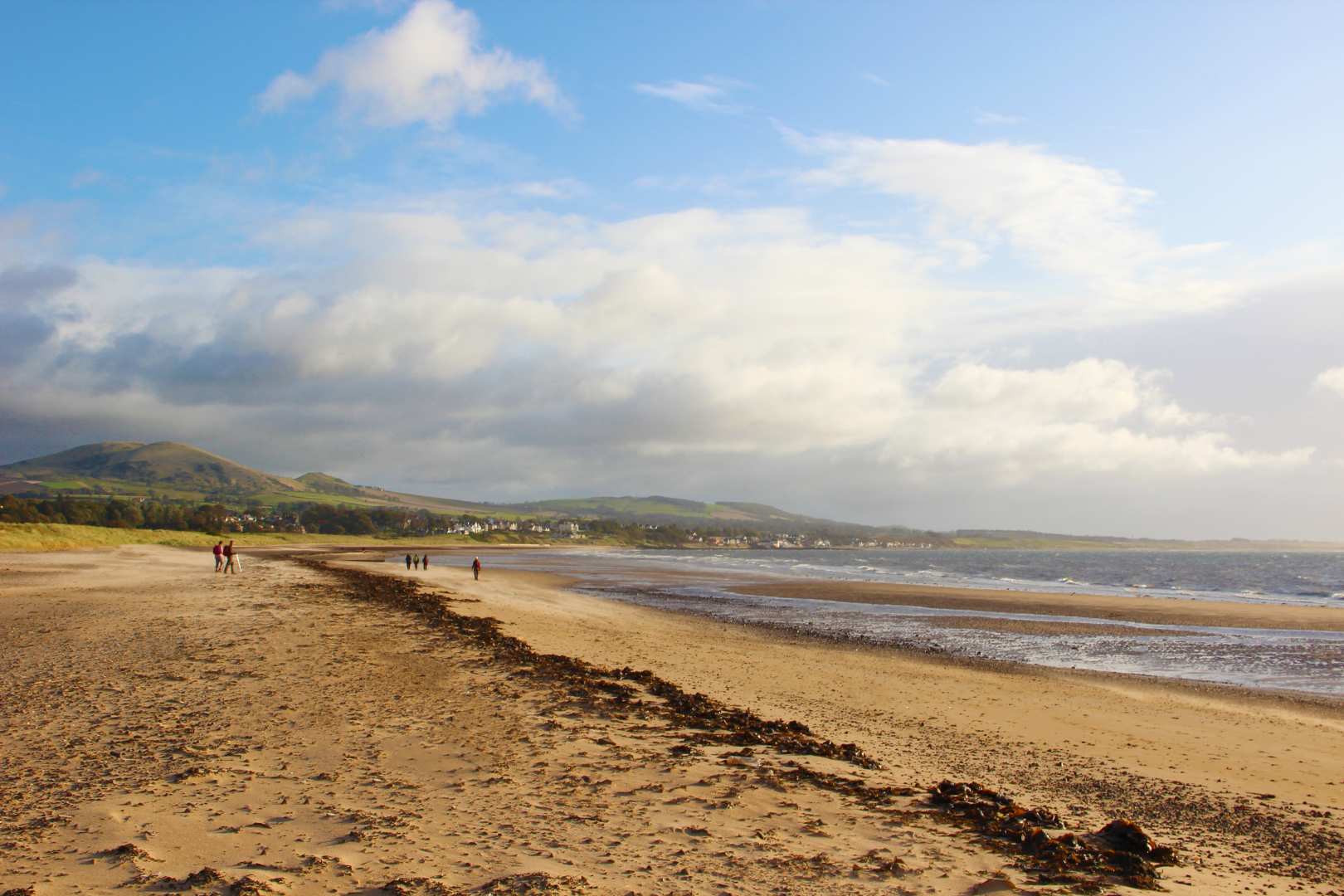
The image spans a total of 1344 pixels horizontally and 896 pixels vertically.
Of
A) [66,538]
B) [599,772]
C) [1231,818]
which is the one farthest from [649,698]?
[66,538]

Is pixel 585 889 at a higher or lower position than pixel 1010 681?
higher

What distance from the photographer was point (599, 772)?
347 inches

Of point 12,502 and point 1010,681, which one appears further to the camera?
point 12,502

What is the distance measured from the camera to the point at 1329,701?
56.1ft

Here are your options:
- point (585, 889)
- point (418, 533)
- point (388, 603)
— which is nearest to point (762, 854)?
point (585, 889)

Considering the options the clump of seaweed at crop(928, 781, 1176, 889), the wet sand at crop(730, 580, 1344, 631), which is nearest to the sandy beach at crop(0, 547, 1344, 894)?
the clump of seaweed at crop(928, 781, 1176, 889)

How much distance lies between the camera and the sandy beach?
246 inches

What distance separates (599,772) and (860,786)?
2.74 m

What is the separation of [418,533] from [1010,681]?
619 feet

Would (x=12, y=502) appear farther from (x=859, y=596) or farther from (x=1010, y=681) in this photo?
(x=1010, y=681)

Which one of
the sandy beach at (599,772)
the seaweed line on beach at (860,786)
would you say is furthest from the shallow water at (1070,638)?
the seaweed line on beach at (860,786)

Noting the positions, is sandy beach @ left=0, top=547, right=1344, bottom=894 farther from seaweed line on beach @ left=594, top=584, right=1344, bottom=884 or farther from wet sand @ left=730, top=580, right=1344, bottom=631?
wet sand @ left=730, top=580, right=1344, bottom=631

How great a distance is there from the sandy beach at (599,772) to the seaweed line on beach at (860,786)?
53mm

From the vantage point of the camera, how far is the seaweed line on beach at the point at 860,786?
6.68m
